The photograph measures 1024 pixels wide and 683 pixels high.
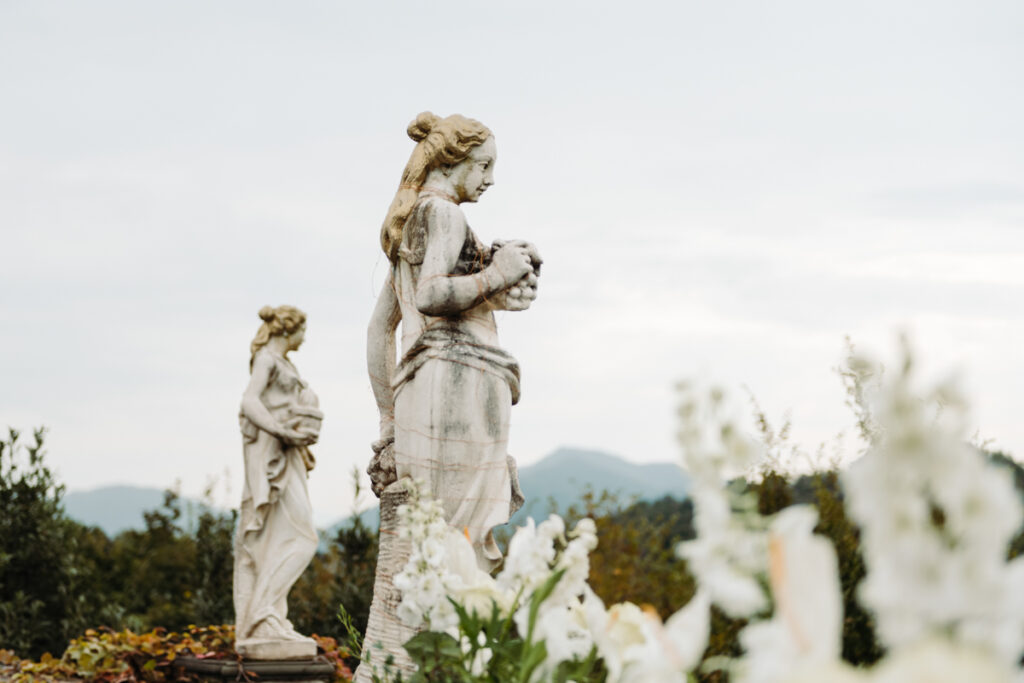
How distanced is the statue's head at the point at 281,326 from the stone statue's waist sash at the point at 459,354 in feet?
19.5

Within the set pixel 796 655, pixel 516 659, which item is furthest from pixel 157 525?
pixel 796 655

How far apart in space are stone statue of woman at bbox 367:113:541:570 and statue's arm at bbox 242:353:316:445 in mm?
5427

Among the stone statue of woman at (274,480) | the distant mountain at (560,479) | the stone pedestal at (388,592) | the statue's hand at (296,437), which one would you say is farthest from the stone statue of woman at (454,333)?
the distant mountain at (560,479)

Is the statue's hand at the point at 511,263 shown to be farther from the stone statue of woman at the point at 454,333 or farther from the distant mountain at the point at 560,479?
the distant mountain at the point at 560,479

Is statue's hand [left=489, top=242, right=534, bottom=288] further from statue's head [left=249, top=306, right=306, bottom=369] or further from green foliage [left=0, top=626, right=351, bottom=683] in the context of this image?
statue's head [left=249, top=306, right=306, bottom=369]

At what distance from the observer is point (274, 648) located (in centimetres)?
1008

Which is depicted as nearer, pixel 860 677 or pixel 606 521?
pixel 860 677

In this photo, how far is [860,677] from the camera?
0.96 metres

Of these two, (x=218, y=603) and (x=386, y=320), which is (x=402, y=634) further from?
(x=218, y=603)

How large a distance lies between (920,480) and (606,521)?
13083 mm

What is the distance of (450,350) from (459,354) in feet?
0.14

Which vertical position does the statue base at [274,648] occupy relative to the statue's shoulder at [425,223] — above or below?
below

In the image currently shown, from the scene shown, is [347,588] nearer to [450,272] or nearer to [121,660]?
[121,660]

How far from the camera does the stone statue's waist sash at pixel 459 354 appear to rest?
513cm
